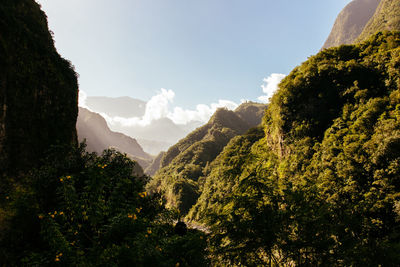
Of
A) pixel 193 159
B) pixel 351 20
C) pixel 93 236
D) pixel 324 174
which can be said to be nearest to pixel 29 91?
pixel 93 236

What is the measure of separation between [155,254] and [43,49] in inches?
814

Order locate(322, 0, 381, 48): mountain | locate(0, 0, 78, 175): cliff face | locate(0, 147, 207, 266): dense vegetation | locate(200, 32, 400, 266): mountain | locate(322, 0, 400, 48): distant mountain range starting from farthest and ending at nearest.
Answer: locate(322, 0, 381, 48): mountain < locate(322, 0, 400, 48): distant mountain range < locate(0, 0, 78, 175): cliff face < locate(200, 32, 400, 266): mountain < locate(0, 147, 207, 266): dense vegetation

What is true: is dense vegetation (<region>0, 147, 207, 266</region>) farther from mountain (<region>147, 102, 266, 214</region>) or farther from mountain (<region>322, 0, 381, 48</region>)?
mountain (<region>322, 0, 381, 48</region>)

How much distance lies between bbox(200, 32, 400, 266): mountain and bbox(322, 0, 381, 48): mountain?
196638 millimetres

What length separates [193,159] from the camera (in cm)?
10719

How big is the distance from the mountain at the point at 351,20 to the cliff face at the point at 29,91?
22053 centimetres

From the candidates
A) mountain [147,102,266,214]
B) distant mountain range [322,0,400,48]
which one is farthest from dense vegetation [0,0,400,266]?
distant mountain range [322,0,400,48]

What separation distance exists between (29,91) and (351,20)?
833 feet

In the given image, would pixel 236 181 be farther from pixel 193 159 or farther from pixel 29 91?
pixel 193 159

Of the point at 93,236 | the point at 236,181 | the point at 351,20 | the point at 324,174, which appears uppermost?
the point at 351,20

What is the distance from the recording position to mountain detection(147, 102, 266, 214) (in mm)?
75625

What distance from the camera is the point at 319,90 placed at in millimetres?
26000

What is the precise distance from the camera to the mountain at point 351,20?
577ft

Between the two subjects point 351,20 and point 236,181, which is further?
point 351,20
